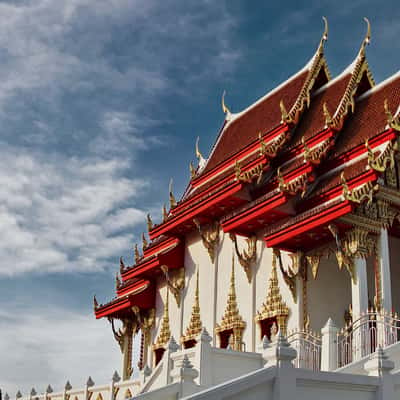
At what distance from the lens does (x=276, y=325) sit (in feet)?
43.7

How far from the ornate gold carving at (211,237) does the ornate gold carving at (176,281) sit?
45.4 inches

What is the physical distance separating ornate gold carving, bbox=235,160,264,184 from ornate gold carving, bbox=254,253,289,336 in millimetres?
1764

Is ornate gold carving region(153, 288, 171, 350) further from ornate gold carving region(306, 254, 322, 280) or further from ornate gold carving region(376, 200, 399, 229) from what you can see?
ornate gold carving region(376, 200, 399, 229)

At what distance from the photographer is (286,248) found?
42.8ft

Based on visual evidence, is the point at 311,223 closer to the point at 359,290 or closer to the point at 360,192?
the point at 360,192

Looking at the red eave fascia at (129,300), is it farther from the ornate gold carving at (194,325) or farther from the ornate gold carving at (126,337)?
the ornate gold carving at (194,325)

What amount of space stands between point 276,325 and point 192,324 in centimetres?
287

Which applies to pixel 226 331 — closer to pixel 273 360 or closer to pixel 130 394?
pixel 130 394

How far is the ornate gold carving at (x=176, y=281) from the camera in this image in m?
16.6

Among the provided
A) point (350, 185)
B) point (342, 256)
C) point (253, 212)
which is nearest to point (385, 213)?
point (350, 185)

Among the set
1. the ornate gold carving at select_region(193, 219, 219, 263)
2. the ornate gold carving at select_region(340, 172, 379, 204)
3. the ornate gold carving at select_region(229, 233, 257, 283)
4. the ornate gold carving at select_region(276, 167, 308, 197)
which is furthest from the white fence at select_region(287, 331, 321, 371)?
the ornate gold carving at select_region(193, 219, 219, 263)

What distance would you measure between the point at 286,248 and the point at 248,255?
157 cm

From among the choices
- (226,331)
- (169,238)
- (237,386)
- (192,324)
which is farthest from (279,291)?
(237,386)

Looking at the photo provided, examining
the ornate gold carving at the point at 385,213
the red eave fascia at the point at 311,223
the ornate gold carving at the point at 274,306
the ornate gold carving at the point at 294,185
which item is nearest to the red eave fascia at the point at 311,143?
the ornate gold carving at the point at 294,185
